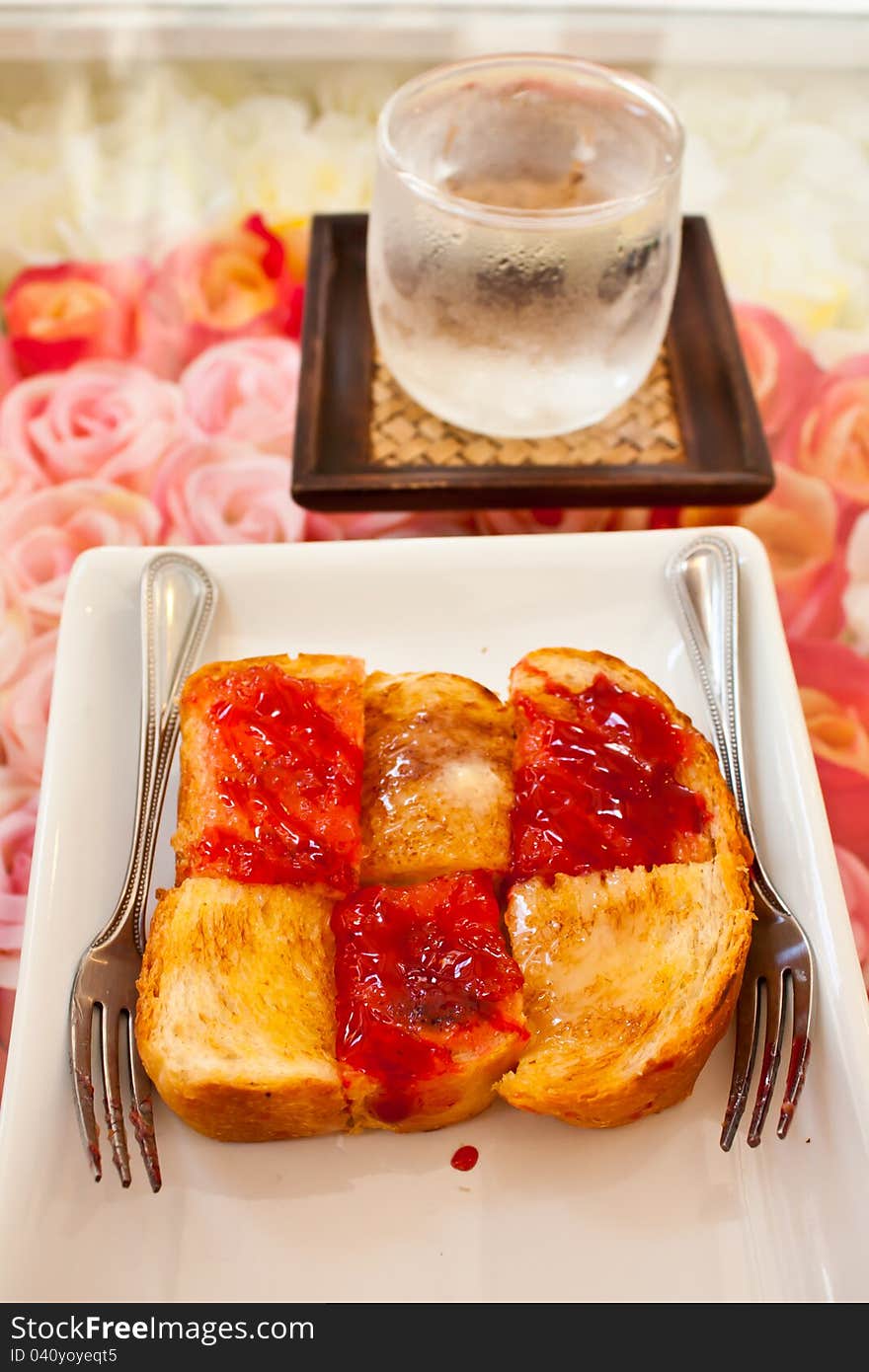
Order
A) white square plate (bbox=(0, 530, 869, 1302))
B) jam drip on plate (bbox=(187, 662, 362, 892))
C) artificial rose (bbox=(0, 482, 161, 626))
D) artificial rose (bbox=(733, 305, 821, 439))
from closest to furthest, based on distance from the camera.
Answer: white square plate (bbox=(0, 530, 869, 1302)) → jam drip on plate (bbox=(187, 662, 362, 892)) → artificial rose (bbox=(0, 482, 161, 626)) → artificial rose (bbox=(733, 305, 821, 439))

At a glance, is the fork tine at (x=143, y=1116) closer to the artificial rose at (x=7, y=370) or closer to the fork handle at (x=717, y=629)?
the fork handle at (x=717, y=629)

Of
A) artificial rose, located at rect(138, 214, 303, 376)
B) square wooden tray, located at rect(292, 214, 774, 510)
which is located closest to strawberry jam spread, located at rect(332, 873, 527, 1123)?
square wooden tray, located at rect(292, 214, 774, 510)

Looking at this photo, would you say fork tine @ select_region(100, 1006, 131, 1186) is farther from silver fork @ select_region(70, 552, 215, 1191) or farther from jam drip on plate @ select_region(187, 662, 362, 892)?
jam drip on plate @ select_region(187, 662, 362, 892)

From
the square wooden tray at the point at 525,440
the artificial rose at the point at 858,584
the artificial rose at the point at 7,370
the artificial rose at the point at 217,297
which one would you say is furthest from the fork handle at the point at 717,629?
the artificial rose at the point at 7,370

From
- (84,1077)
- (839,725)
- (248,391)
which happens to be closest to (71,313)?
(248,391)

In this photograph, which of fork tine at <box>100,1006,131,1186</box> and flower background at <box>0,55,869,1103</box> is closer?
fork tine at <box>100,1006,131,1186</box>

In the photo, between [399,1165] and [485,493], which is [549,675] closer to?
[485,493]
